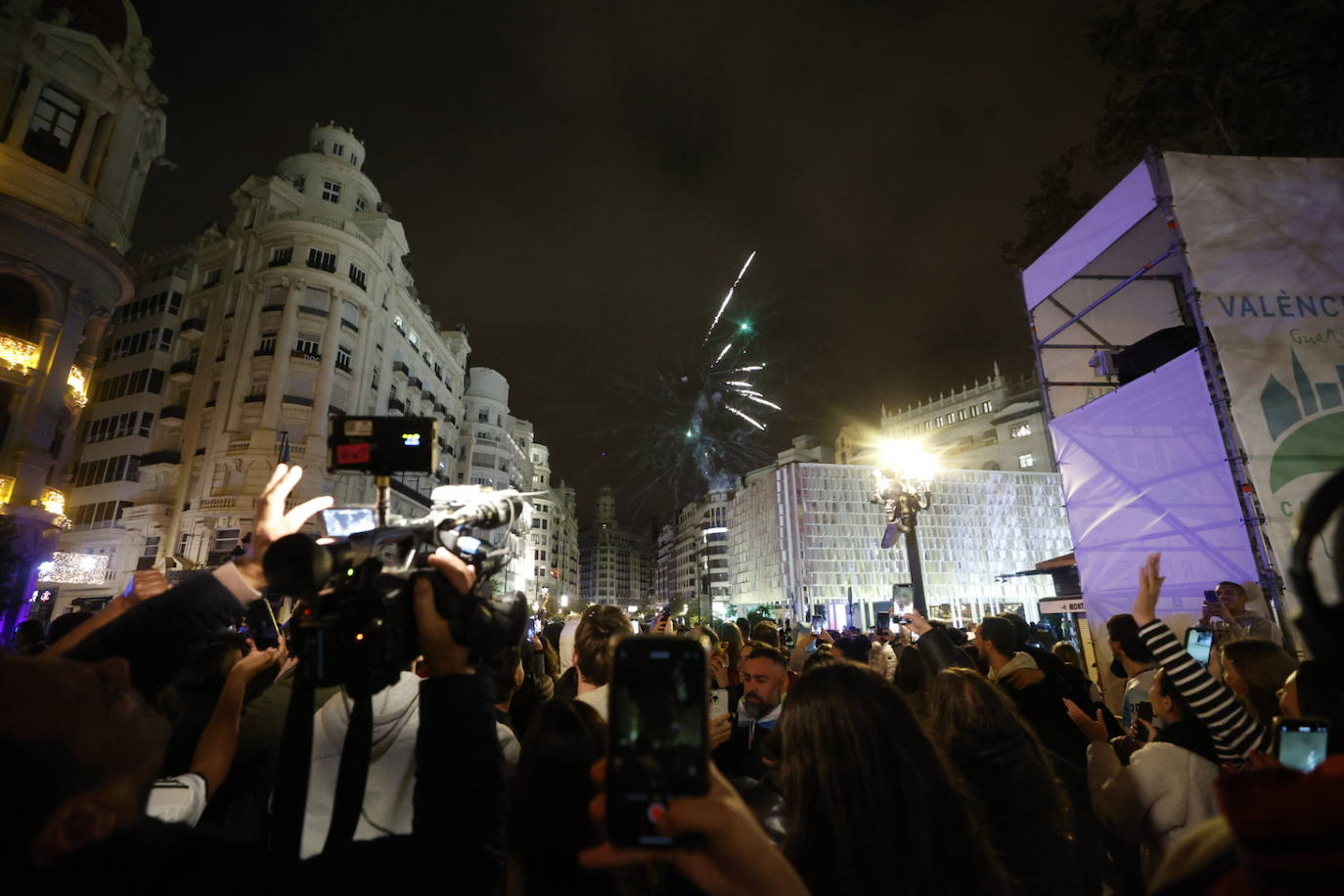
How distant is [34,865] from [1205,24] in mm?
17000

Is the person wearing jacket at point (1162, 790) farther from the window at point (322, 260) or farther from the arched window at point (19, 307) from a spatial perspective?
the window at point (322, 260)

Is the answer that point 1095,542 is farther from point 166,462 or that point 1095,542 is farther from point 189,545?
point 166,462

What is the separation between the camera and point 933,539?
78000 mm

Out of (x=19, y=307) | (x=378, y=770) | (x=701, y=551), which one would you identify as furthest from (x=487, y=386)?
(x=701, y=551)

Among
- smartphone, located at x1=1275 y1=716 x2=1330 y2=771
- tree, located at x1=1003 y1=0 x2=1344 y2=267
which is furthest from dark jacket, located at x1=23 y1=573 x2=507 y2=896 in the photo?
tree, located at x1=1003 y1=0 x2=1344 y2=267

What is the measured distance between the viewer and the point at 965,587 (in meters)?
77.6

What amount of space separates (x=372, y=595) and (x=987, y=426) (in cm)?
8677

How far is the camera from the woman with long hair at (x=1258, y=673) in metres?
3.44

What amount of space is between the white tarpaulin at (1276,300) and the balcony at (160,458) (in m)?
40.6

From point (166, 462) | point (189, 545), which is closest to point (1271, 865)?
point (189, 545)

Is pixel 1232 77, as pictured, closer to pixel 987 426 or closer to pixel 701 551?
pixel 987 426

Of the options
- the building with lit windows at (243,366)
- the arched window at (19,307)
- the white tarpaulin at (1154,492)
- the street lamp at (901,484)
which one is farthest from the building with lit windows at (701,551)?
the white tarpaulin at (1154,492)

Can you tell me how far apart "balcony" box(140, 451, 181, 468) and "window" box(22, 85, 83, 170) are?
50.1 ft

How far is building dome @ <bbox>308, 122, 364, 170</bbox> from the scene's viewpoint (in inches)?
1463
